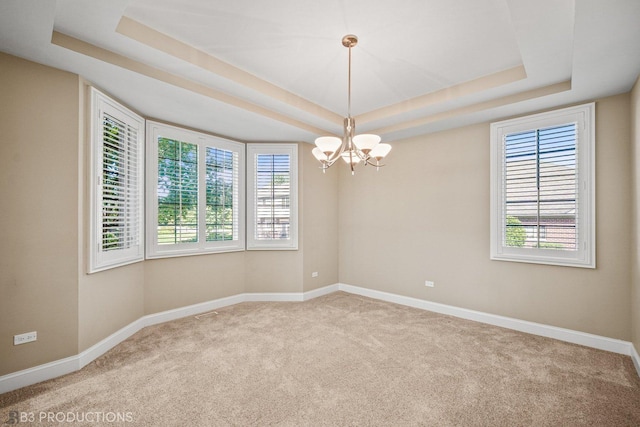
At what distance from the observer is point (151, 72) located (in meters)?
2.76

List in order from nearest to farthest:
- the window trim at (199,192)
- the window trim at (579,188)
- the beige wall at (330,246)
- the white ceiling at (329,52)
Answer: the white ceiling at (329,52) < the beige wall at (330,246) < the window trim at (579,188) < the window trim at (199,192)

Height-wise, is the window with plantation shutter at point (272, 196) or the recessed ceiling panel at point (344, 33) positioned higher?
the recessed ceiling panel at point (344, 33)

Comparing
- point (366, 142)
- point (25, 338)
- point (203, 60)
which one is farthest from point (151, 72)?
point (25, 338)

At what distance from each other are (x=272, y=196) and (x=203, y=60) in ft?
8.20

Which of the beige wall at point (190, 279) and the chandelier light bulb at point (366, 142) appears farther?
the beige wall at point (190, 279)

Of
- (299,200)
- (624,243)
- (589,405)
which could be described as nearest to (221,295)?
(299,200)

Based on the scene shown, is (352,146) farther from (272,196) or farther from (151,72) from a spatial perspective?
(272,196)

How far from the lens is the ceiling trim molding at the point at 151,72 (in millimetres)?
2316

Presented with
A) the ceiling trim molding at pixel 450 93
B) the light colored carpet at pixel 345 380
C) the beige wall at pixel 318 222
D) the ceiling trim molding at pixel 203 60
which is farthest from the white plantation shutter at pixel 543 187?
the beige wall at pixel 318 222

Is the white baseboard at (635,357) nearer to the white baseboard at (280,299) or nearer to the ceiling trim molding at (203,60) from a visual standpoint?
the white baseboard at (280,299)

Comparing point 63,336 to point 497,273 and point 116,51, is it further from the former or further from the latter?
point 497,273

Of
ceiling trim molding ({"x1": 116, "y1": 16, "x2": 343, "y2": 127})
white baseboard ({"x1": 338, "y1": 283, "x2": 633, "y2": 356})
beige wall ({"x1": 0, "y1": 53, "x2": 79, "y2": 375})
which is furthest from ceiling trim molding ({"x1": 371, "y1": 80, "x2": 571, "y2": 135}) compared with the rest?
beige wall ({"x1": 0, "y1": 53, "x2": 79, "y2": 375})

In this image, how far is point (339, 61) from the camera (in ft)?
9.57

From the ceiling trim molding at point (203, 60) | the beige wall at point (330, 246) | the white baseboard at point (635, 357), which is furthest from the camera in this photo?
the white baseboard at point (635, 357)
